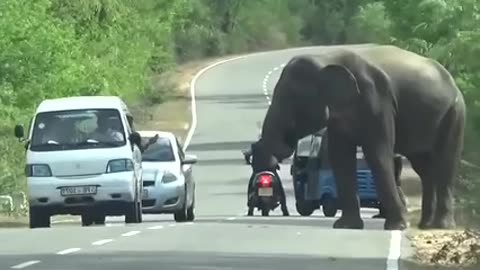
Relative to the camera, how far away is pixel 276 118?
1024 inches

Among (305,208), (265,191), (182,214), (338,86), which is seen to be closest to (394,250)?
(338,86)

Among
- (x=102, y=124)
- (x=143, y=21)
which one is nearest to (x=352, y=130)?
(x=102, y=124)

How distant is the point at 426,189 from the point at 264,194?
519 cm

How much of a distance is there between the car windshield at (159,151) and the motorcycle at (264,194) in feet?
5.63

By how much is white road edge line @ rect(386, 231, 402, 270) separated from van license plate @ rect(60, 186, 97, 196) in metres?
4.90

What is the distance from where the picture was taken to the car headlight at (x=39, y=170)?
26344 mm

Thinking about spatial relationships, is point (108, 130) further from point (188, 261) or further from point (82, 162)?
point (188, 261)

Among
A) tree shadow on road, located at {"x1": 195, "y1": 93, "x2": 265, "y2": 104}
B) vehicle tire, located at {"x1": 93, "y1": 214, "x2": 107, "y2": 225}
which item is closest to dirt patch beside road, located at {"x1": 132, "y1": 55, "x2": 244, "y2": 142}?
tree shadow on road, located at {"x1": 195, "y1": 93, "x2": 265, "y2": 104}

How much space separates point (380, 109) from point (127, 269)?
895 centimetres

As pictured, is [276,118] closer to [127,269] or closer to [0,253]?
[0,253]

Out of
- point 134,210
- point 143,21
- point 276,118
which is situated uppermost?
point 276,118

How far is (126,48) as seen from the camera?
55.1 m

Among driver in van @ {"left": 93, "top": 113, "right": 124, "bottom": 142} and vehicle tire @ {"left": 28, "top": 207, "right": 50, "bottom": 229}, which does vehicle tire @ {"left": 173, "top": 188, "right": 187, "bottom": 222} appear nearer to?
vehicle tire @ {"left": 28, "top": 207, "right": 50, "bottom": 229}

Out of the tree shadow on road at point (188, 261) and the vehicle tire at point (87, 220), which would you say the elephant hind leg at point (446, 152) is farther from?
the tree shadow on road at point (188, 261)
